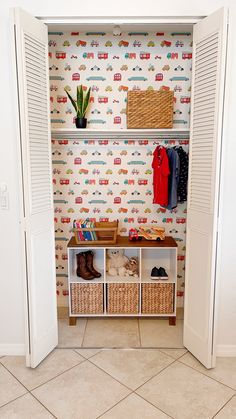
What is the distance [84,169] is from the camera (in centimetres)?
296

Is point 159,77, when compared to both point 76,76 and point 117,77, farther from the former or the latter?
point 76,76

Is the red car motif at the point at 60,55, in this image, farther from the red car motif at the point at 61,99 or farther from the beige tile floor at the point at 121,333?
the beige tile floor at the point at 121,333

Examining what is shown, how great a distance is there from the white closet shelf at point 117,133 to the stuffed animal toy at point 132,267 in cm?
115

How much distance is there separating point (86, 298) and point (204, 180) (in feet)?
4.82

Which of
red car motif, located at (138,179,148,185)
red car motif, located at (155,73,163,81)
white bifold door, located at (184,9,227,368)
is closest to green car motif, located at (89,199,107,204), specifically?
red car motif, located at (138,179,148,185)

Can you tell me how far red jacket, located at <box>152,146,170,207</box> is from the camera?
273cm

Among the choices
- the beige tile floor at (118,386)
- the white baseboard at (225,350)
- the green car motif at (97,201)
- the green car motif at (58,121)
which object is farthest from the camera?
the green car motif at (97,201)

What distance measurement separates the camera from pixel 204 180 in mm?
2123

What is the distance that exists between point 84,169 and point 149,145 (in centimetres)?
64

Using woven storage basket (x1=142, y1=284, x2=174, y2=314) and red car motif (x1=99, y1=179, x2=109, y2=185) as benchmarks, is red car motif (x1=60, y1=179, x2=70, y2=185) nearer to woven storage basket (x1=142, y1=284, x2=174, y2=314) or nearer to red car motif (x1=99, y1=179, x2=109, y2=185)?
red car motif (x1=99, y1=179, x2=109, y2=185)

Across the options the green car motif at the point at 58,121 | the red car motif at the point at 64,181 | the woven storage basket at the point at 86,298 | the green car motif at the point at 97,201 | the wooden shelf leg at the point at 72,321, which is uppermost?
the green car motif at the point at 58,121

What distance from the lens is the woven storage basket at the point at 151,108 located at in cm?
262

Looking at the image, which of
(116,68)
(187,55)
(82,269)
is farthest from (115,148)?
(82,269)

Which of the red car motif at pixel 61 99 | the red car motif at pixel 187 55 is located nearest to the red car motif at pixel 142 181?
the red car motif at pixel 61 99
